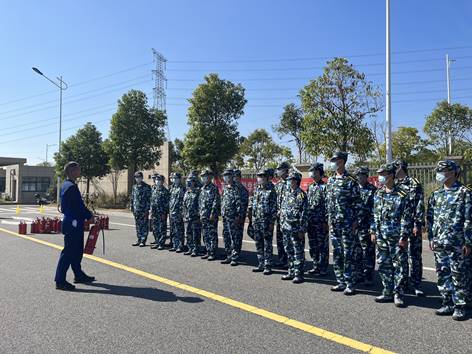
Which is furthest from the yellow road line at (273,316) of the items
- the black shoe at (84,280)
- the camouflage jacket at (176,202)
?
the camouflage jacket at (176,202)

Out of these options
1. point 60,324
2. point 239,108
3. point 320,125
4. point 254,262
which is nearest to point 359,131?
point 320,125

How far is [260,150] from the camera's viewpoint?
40.8 meters

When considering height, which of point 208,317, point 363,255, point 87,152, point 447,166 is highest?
point 87,152

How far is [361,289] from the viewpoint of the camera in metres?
5.77

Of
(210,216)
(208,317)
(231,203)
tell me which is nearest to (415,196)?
(208,317)

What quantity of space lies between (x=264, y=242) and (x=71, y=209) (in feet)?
10.7

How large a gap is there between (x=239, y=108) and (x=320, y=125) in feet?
23.3

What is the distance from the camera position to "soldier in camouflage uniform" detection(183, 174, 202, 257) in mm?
8469

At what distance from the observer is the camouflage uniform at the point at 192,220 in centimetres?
848

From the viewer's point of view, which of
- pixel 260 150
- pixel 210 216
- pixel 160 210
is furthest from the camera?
pixel 260 150

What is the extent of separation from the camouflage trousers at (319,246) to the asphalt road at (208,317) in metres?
0.30

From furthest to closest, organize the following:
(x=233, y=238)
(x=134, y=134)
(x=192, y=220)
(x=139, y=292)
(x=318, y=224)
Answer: (x=134, y=134)
(x=192, y=220)
(x=233, y=238)
(x=318, y=224)
(x=139, y=292)

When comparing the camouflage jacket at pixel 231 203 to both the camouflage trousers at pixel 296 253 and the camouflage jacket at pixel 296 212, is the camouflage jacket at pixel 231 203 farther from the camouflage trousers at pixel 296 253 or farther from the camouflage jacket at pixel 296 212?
the camouflage trousers at pixel 296 253

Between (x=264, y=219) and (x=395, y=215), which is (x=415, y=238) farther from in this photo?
(x=264, y=219)
